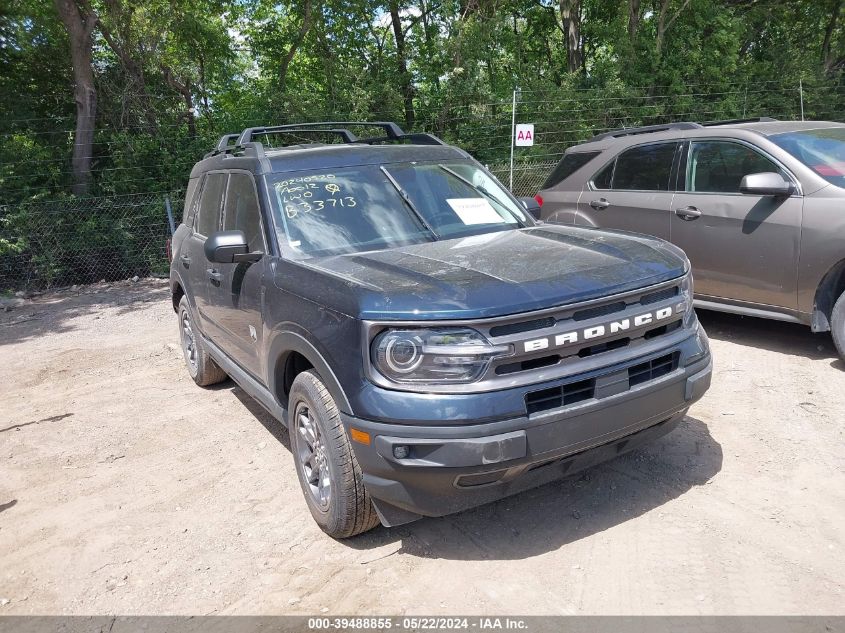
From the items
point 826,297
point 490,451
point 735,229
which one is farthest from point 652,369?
point 735,229

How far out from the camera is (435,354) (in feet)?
9.14

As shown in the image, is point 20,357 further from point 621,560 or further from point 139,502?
point 621,560

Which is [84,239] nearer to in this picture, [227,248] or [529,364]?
[227,248]

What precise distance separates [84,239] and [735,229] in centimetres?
984

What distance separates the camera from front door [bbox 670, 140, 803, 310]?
17.3 ft

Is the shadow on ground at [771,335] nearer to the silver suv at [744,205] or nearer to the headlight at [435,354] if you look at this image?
the silver suv at [744,205]

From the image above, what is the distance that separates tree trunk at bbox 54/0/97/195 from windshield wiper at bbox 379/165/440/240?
9.41 meters

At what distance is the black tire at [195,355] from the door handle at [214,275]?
909mm

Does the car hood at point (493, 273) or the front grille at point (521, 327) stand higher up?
the car hood at point (493, 273)

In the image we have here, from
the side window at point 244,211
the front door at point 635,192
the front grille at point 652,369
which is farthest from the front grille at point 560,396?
the front door at point 635,192

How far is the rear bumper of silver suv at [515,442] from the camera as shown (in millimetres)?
2734

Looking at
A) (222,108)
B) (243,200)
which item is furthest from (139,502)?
(222,108)

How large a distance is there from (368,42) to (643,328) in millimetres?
15028

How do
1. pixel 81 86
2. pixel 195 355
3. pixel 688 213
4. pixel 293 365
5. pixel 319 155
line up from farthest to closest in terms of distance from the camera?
pixel 81 86
pixel 688 213
pixel 195 355
pixel 319 155
pixel 293 365
